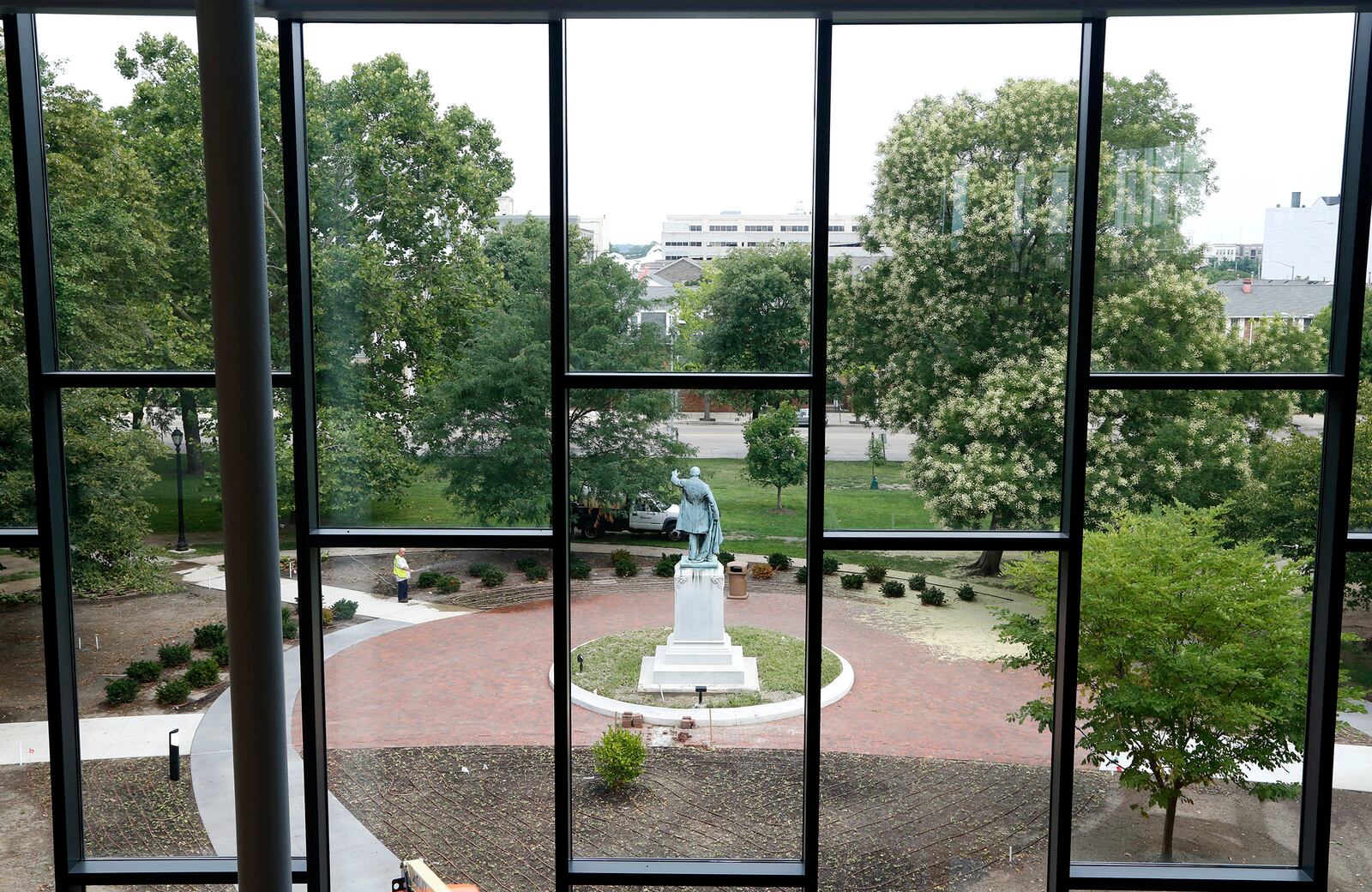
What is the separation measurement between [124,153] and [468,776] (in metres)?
2.87

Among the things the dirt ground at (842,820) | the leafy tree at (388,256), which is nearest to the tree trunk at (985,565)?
the dirt ground at (842,820)

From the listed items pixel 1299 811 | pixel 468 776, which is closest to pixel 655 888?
pixel 468 776

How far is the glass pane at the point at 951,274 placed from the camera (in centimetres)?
406

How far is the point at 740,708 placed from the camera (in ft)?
13.6

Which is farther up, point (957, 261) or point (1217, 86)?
point (1217, 86)

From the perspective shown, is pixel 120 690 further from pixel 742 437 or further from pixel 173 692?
pixel 742 437

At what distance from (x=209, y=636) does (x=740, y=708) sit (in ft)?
7.21

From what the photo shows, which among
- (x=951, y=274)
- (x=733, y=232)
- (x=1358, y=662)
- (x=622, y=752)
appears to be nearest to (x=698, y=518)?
(x=622, y=752)

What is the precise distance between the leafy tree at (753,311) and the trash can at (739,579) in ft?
1.98

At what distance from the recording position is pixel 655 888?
4.18 m

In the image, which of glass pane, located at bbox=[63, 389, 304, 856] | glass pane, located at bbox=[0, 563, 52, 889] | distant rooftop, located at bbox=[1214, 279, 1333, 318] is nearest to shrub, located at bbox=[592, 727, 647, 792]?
glass pane, located at bbox=[63, 389, 304, 856]

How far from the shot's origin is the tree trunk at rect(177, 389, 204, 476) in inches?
168

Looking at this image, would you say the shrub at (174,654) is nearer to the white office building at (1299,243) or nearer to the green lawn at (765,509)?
the green lawn at (765,509)

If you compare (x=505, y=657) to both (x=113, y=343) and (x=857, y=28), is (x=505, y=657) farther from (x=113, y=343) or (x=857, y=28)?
(x=857, y=28)
